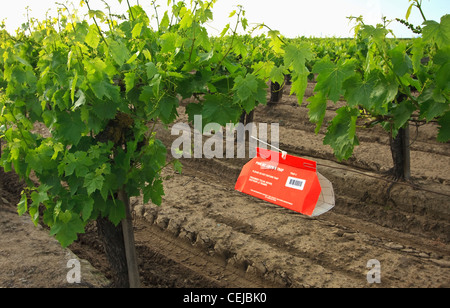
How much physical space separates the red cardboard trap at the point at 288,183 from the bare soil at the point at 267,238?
2.75 feet

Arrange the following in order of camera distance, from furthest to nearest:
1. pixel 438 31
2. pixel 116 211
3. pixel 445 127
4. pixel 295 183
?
pixel 295 183 → pixel 116 211 → pixel 445 127 → pixel 438 31

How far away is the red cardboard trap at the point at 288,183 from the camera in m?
3.57

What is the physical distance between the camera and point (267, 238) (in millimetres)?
4809

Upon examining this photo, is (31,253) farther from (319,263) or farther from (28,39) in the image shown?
(319,263)

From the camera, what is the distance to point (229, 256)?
4523 mm

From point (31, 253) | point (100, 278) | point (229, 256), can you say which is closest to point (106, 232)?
point (100, 278)

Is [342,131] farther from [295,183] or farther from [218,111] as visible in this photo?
[218,111]

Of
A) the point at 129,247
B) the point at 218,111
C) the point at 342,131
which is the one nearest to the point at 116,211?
the point at 129,247

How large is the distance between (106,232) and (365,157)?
5209 millimetres

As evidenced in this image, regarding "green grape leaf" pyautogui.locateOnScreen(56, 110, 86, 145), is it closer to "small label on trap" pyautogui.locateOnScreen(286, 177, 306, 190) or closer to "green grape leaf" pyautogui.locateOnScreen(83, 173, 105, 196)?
"green grape leaf" pyautogui.locateOnScreen(83, 173, 105, 196)

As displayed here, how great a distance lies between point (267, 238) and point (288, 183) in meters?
1.23

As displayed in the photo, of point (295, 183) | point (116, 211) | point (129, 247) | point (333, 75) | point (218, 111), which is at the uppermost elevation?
point (333, 75)

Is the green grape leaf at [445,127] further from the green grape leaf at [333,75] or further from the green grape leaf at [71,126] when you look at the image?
the green grape leaf at [71,126]

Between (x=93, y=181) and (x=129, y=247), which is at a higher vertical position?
(x=93, y=181)
